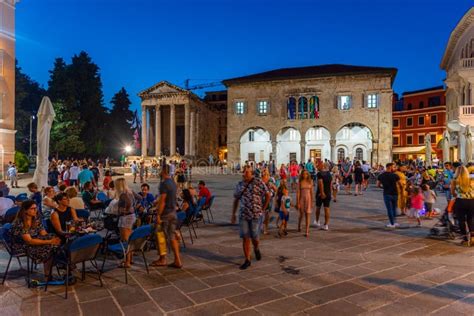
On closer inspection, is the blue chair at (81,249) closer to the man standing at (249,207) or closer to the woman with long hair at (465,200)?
the man standing at (249,207)

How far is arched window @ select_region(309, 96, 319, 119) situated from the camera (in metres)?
34.4

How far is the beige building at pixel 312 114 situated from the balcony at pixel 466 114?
8334mm

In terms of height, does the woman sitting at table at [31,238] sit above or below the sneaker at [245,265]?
above

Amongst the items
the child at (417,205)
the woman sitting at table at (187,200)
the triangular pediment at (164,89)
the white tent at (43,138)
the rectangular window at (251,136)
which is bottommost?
the child at (417,205)

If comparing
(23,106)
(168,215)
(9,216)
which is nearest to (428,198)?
(168,215)

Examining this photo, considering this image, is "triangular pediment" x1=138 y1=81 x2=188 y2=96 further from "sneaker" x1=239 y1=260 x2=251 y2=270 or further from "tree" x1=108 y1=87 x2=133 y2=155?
"sneaker" x1=239 y1=260 x2=251 y2=270

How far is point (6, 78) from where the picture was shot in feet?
74.1

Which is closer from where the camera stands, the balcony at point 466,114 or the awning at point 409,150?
the balcony at point 466,114

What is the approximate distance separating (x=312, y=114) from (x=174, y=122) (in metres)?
16.2

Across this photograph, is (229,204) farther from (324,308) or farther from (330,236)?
(324,308)

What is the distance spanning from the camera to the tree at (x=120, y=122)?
156ft

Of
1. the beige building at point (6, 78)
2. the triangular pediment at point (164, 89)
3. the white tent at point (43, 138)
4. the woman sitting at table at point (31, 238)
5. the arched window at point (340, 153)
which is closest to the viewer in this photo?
the woman sitting at table at point (31, 238)

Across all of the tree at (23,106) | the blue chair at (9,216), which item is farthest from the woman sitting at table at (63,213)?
the tree at (23,106)

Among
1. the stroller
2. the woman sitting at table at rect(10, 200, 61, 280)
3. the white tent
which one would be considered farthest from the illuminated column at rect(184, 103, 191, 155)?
the woman sitting at table at rect(10, 200, 61, 280)
